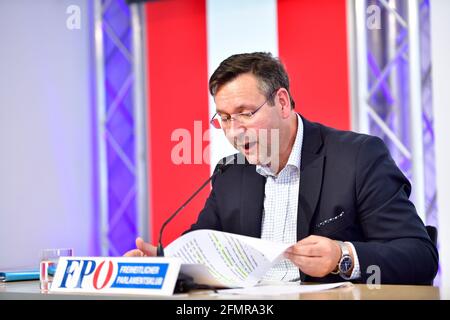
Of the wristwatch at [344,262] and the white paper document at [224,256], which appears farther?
the wristwatch at [344,262]

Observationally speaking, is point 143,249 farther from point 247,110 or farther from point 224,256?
point 247,110

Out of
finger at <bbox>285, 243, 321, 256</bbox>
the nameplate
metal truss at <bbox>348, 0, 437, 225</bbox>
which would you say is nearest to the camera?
the nameplate

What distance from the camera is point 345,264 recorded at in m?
1.57

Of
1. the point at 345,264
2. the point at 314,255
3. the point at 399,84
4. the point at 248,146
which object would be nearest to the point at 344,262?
the point at 345,264

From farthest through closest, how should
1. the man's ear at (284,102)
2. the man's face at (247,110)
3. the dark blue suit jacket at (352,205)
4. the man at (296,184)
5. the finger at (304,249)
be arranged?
the man's ear at (284,102) < the man's face at (247,110) < the man at (296,184) < the dark blue suit jacket at (352,205) < the finger at (304,249)

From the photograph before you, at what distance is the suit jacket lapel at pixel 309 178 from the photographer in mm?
1957

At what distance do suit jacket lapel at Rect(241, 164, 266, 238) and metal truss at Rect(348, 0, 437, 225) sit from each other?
174cm

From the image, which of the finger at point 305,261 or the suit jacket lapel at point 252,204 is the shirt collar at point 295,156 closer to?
the suit jacket lapel at point 252,204

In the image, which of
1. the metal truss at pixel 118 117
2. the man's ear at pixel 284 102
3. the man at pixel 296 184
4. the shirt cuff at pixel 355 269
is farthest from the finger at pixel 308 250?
the metal truss at pixel 118 117

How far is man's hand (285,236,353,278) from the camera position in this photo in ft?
4.88

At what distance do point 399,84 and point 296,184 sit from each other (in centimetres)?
184

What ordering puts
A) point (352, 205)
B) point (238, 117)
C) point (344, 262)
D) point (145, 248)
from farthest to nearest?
point (238, 117) < point (352, 205) < point (145, 248) < point (344, 262)

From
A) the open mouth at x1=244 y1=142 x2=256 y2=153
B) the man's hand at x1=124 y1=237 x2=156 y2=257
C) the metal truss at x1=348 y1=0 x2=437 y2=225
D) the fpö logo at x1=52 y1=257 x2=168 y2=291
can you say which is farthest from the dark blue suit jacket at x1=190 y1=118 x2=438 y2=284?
the metal truss at x1=348 y1=0 x2=437 y2=225

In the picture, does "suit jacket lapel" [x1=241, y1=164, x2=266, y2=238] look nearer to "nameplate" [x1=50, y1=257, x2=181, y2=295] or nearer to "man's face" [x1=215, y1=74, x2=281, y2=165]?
"man's face" [x1=215, y1=74, x2=281, y2=165]
